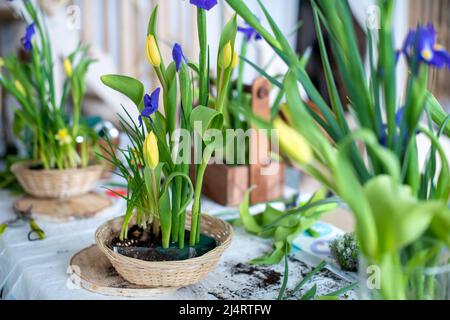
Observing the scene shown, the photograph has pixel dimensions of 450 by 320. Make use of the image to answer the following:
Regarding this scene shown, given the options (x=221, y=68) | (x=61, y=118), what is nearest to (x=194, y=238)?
(x=221, y=68)

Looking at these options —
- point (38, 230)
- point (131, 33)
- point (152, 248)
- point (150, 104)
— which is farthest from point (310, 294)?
point (131, 33)

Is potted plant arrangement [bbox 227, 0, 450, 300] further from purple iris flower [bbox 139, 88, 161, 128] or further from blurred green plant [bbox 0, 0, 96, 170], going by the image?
blurred green plant [bbox 0, 0, 96, 170]

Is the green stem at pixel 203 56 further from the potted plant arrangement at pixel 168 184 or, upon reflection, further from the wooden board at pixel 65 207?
the wooden board at pixel 65 207

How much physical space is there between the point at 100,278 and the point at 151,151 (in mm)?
223

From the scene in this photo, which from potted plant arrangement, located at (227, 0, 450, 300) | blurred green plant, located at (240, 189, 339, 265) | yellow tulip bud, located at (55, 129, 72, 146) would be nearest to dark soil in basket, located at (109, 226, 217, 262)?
blurred green plant, located at (240, 189, 339, 265)

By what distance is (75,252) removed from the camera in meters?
0.96

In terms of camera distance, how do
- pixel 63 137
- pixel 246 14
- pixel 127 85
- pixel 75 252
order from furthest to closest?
pixel 63 137 → pixel 75 252 → pixel 127 85 → pixel 246 14

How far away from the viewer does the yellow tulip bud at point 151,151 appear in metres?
0.76

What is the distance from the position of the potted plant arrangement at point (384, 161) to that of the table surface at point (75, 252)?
10.4 inches

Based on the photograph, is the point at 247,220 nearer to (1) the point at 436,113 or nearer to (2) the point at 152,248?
(2) the point at 152,248

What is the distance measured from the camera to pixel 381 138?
1.97 feet

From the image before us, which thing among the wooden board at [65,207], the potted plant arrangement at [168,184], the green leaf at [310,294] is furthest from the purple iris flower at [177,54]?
the wooden board at [65,207]

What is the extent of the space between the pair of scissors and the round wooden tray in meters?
0.15
